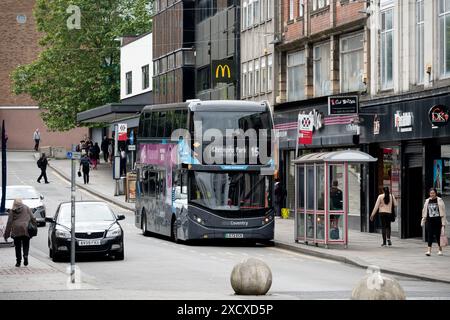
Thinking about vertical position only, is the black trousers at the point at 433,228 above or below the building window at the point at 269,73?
below

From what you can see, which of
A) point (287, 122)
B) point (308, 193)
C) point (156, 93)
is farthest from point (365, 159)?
point (156, 93)

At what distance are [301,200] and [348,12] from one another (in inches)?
430

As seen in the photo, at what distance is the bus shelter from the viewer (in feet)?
114

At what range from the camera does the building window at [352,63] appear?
44.8 metres

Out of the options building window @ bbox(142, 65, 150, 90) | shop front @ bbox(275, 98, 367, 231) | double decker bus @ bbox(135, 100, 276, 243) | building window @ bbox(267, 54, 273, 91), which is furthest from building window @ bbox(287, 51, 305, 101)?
building window @ bbox(142, 65, 150, 90)

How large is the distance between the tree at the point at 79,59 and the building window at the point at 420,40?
5257cm

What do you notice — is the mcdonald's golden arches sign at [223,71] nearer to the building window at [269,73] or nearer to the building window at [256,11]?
the building window at [256,11]

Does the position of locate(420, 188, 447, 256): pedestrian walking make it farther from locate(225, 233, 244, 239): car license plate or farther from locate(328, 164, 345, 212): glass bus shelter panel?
locate(225, 233, 244, 239): car license plate

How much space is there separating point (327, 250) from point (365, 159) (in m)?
2.70

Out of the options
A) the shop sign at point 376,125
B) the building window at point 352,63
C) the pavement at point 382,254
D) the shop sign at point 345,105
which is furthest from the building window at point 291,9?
the shop sign at point 376,125

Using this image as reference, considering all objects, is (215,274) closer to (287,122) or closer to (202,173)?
(202,173)

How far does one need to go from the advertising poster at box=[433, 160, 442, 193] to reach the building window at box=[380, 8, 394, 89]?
13.9ft

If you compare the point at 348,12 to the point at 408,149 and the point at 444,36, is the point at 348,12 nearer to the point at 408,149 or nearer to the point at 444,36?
the point at 408,149

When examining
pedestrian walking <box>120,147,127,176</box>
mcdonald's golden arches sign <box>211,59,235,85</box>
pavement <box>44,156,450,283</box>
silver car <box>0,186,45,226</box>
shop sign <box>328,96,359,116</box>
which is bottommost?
pavement <box>44,156,450,283</box>
